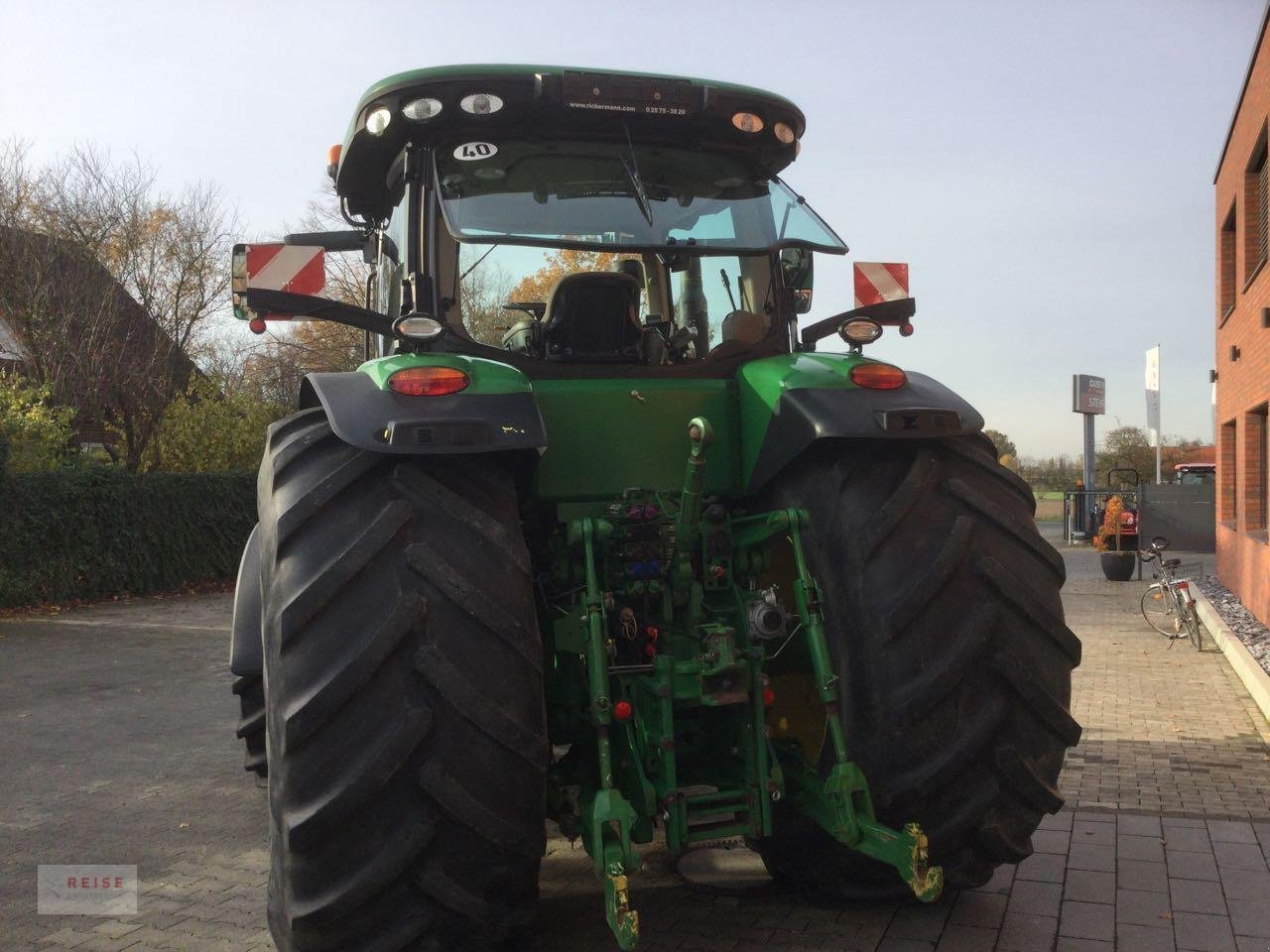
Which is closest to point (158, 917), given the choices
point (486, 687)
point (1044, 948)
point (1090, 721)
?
point (486, 687)

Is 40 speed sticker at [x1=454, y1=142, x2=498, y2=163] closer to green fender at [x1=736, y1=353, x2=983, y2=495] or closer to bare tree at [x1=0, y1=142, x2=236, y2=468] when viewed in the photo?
green fender at [x1=736, y1=353, x2=983, y2=495]

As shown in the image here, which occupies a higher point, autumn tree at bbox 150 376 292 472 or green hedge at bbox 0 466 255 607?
autumn tree at bbox 150 376 292 472

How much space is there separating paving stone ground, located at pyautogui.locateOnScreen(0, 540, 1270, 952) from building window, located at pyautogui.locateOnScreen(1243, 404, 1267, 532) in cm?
551

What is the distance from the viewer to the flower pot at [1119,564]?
17219 mm

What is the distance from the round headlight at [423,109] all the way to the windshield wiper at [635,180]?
63cm

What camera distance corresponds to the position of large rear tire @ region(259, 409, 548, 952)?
2.60m

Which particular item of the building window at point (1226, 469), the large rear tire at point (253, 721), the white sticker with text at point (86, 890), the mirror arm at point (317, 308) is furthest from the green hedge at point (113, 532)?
the building window at point (1226, 469)

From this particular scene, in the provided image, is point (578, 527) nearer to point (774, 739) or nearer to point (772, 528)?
point (772, 528)

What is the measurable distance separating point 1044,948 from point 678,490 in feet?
5.71

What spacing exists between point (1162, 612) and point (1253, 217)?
17.0ft

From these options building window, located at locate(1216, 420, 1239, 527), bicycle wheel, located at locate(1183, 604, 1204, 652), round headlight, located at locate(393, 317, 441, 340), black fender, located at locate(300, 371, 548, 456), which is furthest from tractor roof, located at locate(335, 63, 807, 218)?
building window, located at locate(1216, 420, 1239, 527)

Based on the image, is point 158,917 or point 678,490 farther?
point 158,917

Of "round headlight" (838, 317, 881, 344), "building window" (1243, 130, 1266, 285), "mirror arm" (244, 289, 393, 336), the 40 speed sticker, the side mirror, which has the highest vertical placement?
"building window" (1243, 130, 1266, 285)

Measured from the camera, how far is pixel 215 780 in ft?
19.4
